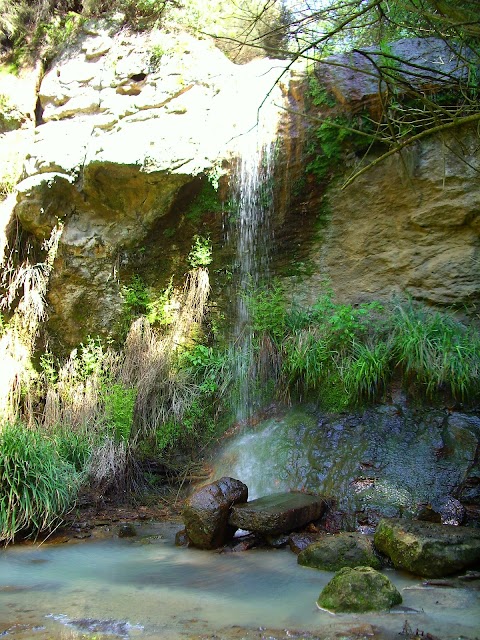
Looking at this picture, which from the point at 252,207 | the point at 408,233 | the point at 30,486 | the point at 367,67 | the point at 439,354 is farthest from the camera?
the point at 252,207

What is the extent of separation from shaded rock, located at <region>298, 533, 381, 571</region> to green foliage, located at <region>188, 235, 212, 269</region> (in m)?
4.20

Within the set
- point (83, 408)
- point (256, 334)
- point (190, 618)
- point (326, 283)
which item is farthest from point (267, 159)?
point (190, 618)

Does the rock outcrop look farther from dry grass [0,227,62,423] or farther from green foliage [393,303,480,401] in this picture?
dry grass [0,227,62,423]

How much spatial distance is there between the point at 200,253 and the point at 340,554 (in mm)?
4444

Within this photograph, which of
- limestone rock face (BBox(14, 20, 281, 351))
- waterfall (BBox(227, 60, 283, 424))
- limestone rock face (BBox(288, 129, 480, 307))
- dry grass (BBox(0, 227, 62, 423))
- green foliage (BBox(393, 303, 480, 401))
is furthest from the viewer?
dry grass (BBox(0, 227, 62, 423))

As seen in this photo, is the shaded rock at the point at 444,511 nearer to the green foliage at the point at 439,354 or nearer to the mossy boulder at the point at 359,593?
the green foliage at the point at 439,354

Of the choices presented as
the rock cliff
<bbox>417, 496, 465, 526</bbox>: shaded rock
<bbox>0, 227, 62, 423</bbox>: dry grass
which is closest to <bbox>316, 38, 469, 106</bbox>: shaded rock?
the rock cliff

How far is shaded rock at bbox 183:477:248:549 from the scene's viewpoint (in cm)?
411

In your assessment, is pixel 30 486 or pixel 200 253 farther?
pixel 200 253

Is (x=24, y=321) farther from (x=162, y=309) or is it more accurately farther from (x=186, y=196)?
(x=186, y=196)

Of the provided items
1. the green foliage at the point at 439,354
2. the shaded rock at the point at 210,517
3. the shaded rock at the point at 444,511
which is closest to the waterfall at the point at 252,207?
the green foliage at the point at 439,354

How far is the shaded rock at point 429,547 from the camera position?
3.32 metres

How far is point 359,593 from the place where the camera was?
2775mm

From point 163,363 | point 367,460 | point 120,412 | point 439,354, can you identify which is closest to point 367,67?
point 439,354
